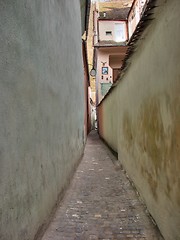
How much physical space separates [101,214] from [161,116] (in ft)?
6.00

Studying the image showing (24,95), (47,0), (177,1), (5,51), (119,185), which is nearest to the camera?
(5,51)

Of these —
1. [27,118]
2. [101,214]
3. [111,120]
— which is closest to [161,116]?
[27,118]

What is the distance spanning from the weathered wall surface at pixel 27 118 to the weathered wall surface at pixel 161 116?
147 cm

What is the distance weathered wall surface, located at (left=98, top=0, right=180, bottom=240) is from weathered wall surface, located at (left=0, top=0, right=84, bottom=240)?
1465 millimetres

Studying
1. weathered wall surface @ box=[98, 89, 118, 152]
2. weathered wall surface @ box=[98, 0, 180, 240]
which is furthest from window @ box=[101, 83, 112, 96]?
weathered wall surface @ box=[98, 0, 180, 240]

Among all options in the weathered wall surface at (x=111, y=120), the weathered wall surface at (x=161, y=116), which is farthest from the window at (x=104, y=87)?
the weathered wall surface at (x=161, y=116)

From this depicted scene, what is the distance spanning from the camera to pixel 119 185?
5062 mm

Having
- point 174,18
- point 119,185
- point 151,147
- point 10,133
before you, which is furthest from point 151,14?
point 119,185

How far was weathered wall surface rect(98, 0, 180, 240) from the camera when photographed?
232cm

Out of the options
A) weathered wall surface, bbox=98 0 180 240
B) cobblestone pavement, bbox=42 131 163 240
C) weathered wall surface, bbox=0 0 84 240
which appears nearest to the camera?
weathered wall surface, bbox=0 0 84 240

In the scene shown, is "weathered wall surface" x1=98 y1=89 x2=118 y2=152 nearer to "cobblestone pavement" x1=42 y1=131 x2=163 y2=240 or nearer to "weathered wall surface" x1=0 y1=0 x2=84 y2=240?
"cobblestone pavement" x1=42 y1=131 x2=163 y2=240

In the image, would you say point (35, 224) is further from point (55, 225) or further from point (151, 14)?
point (151, 14)

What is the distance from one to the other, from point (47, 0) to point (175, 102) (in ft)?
8.67

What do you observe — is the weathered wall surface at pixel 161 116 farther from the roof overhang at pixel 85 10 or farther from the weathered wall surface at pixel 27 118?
the roof overhang at pixel 85 10
